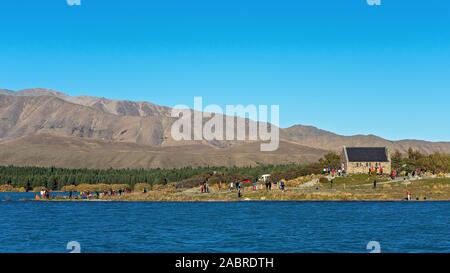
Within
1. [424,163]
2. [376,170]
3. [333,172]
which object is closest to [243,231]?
[333,172]

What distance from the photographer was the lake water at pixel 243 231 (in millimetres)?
46500

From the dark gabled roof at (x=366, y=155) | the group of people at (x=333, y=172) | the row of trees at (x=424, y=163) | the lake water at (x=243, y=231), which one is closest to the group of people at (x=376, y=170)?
the dark gabled roof at (x=366, y=155)

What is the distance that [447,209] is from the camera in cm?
8481

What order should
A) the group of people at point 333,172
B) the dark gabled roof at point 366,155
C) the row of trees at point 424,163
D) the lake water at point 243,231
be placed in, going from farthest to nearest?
the dark gabled roof at point 366,155, the row of trees at point 424,163, the group of people at point 333,172, the lake water at point 243,231

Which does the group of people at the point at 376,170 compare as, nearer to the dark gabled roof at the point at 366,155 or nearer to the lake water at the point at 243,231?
the dark gabled roof at the point at 366,155

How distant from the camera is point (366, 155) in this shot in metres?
151

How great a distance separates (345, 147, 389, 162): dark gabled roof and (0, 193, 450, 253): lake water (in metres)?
63.6

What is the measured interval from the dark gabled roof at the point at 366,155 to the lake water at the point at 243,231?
63.6 metres

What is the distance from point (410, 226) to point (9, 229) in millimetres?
40096

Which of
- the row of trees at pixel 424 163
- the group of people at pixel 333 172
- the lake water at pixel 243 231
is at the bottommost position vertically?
the lake water at pixel 243 231

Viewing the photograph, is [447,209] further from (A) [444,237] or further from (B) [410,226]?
(A) [444,237]

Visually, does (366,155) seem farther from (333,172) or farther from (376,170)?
(333,172)
